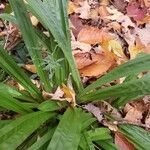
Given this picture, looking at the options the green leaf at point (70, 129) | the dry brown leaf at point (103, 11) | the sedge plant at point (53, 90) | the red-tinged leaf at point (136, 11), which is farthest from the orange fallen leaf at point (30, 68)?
the red-tinged leaf at point (136, 11)

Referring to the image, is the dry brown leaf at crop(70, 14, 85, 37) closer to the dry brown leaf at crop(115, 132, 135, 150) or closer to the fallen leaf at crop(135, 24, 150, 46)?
the fallen leaf at crop(135, 24, 150, 46)

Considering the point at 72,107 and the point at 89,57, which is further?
the point at 89,57

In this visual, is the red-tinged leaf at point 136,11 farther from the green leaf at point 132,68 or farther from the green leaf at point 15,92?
the green leaf at point 15,92

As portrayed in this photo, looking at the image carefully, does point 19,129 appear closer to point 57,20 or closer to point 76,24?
point 57,20

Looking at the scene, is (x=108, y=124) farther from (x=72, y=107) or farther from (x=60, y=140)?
(x=60, y=140)

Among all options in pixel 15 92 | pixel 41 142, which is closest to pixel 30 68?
pixel 15 92

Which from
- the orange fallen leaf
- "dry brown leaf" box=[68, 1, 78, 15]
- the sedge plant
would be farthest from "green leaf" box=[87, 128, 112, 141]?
"dry brown leaf" box=[68, 1, 78, 15]

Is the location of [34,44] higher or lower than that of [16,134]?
higher

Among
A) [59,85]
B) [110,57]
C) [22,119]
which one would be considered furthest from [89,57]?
[22,119]
